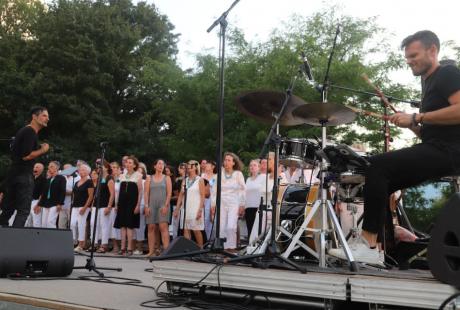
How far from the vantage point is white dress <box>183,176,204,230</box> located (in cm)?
938

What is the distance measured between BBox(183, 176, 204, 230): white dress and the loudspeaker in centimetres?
438

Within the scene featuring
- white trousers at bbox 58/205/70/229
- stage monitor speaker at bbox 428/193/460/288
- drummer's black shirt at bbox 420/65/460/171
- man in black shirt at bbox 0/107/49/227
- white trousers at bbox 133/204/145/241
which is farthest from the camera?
white trousers at bbox 58/205/70/229

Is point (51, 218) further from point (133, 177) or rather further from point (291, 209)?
point (291, 209)

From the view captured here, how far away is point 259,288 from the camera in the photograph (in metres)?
3.79

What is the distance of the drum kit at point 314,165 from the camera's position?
4.59m

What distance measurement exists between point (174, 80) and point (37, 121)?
13717mm

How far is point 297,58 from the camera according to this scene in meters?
17.0

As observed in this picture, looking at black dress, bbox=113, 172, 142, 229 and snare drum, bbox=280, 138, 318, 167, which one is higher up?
snare drum, bbox=280, 138, 318, 167

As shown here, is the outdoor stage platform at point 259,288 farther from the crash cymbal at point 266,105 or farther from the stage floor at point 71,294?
the crash cymbal at point 266,105

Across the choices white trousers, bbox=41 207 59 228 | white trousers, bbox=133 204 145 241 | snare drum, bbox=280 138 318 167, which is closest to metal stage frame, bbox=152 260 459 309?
snare drum, bbox=280 138 318 167

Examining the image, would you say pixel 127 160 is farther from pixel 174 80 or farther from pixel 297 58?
pixel 174 80

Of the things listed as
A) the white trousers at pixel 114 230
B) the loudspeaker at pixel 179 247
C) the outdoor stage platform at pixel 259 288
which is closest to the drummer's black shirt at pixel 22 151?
the outdoor stage platform at pixel 259 288

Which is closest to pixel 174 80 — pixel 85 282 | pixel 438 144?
pixel 85 282

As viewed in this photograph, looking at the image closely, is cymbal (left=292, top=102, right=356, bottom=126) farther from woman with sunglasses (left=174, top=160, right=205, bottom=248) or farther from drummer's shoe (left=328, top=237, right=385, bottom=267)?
woman with sunglasses (left=174, top=160, right=205, bottom=248)
